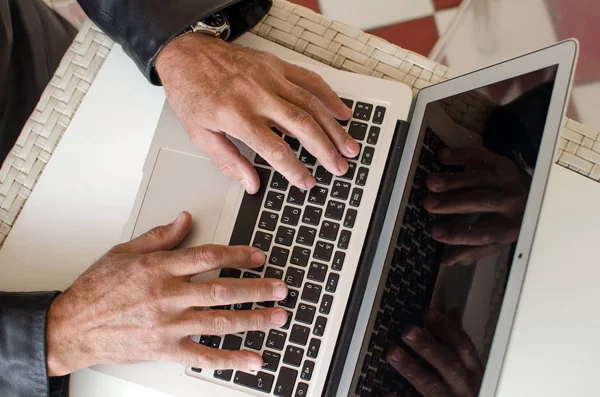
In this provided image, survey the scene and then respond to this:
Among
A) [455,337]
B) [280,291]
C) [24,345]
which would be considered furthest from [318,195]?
[24,345]

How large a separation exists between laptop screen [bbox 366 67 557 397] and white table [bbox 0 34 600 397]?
0.41 ft

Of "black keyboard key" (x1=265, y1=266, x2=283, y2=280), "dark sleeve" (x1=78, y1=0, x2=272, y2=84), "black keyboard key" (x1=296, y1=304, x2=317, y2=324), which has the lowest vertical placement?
"black keyboard key" (x1=296, y1=304, x2=317, y2=324)

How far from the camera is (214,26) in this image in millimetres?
746

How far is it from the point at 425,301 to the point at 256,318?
0.63ft

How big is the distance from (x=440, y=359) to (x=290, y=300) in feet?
0.59

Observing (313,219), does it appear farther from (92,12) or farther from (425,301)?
(92,12)

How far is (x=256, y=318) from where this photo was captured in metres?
0.63

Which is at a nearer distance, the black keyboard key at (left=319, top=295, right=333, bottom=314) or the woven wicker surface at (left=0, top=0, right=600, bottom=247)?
the black keyboard key at (left=319, top=295, right=333, bottom=314)

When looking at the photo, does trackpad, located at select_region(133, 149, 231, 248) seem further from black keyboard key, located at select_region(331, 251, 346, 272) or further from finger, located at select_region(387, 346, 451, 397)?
finger, located at select_region(387, 346, 451, 397)

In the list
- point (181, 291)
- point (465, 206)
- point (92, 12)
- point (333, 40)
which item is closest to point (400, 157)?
point (465, 206)

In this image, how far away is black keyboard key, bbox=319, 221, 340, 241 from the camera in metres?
0.66

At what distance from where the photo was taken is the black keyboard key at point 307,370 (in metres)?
0.63

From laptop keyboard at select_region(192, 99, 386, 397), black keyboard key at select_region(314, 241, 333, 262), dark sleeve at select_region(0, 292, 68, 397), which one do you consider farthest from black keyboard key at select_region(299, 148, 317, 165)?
dark sleeve at select_region(0, 292, 68, 397)

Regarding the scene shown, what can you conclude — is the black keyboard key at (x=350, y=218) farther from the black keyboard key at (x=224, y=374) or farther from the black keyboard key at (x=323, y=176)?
the black keyboard key at (x=224, y=374)
